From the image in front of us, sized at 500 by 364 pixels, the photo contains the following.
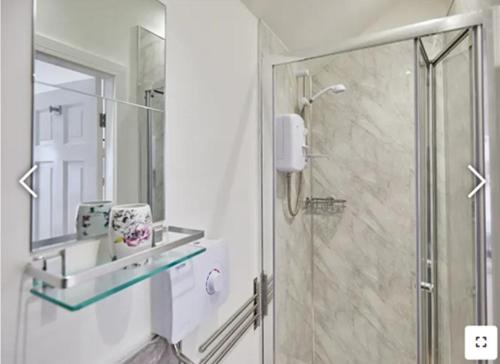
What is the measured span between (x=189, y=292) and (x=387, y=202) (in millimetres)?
1625

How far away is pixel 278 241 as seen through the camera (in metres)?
1.68

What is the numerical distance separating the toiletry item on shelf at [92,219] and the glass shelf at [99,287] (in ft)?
0.36

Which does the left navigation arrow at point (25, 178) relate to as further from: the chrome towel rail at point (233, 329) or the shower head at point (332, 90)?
the shower head at point (332, 90)

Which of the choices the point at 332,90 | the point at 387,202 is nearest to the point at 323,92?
the point at 332,90

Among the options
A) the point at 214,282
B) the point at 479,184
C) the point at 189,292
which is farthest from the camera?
the point at 479,184

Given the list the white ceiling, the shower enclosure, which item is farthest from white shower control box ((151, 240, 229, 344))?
the white ceiling

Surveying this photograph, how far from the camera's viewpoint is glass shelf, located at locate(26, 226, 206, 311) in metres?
0.48

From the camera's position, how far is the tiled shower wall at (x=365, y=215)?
1.92 m

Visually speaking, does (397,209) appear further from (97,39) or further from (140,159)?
(97,39)

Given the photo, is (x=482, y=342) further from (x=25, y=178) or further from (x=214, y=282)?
(x=25, y=178)

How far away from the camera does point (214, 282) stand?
3.14ft

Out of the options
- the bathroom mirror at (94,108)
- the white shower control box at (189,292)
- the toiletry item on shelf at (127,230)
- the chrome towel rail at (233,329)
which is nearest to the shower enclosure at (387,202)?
the chrome towel rail at (233,329)

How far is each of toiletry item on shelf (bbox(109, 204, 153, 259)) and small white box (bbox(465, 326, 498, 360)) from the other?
4.49ft

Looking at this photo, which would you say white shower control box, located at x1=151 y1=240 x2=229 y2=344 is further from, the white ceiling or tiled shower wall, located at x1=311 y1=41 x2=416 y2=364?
tiled shower wall, located at x1=311 y1=41 x2=416 y2=364
